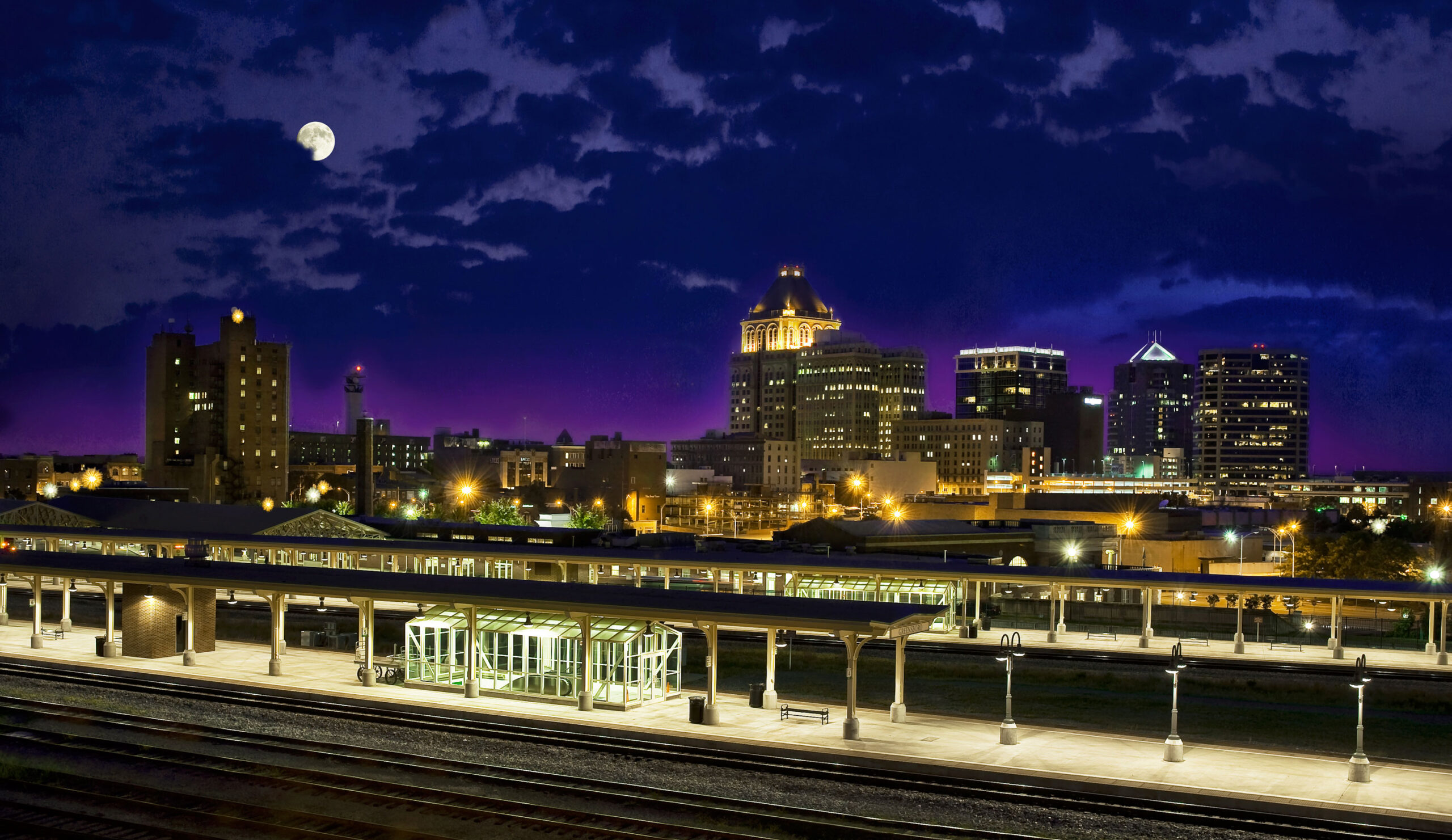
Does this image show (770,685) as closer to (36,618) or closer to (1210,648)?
(1210,648)

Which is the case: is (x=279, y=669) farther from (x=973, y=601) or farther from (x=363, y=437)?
(x=363, y=437)

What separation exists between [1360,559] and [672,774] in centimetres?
7906

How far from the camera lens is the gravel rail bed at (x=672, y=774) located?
25.5 metres

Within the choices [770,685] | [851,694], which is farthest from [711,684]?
[851,694]

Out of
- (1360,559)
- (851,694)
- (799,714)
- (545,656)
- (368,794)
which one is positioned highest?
(851,694)

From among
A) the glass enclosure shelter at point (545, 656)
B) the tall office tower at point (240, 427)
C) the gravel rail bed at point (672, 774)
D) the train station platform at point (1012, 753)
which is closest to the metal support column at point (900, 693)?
the train station platform at point (1012, 753)

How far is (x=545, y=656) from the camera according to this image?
38344 millimetres

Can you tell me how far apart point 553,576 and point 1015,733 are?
4165 centimetres

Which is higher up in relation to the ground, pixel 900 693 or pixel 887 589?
pixel 900 693

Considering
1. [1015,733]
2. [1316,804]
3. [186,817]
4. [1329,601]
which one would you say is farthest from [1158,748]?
[1329,601]

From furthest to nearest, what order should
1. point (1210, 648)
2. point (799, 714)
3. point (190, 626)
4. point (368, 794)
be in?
point (1210, 648)
point (190, 626)
point (799, 714)
point (368, 794)

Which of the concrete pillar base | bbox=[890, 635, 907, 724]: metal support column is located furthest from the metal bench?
the concrete pillar base

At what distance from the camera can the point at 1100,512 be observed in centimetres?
13312

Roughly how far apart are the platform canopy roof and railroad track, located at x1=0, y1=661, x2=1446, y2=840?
346 cm
